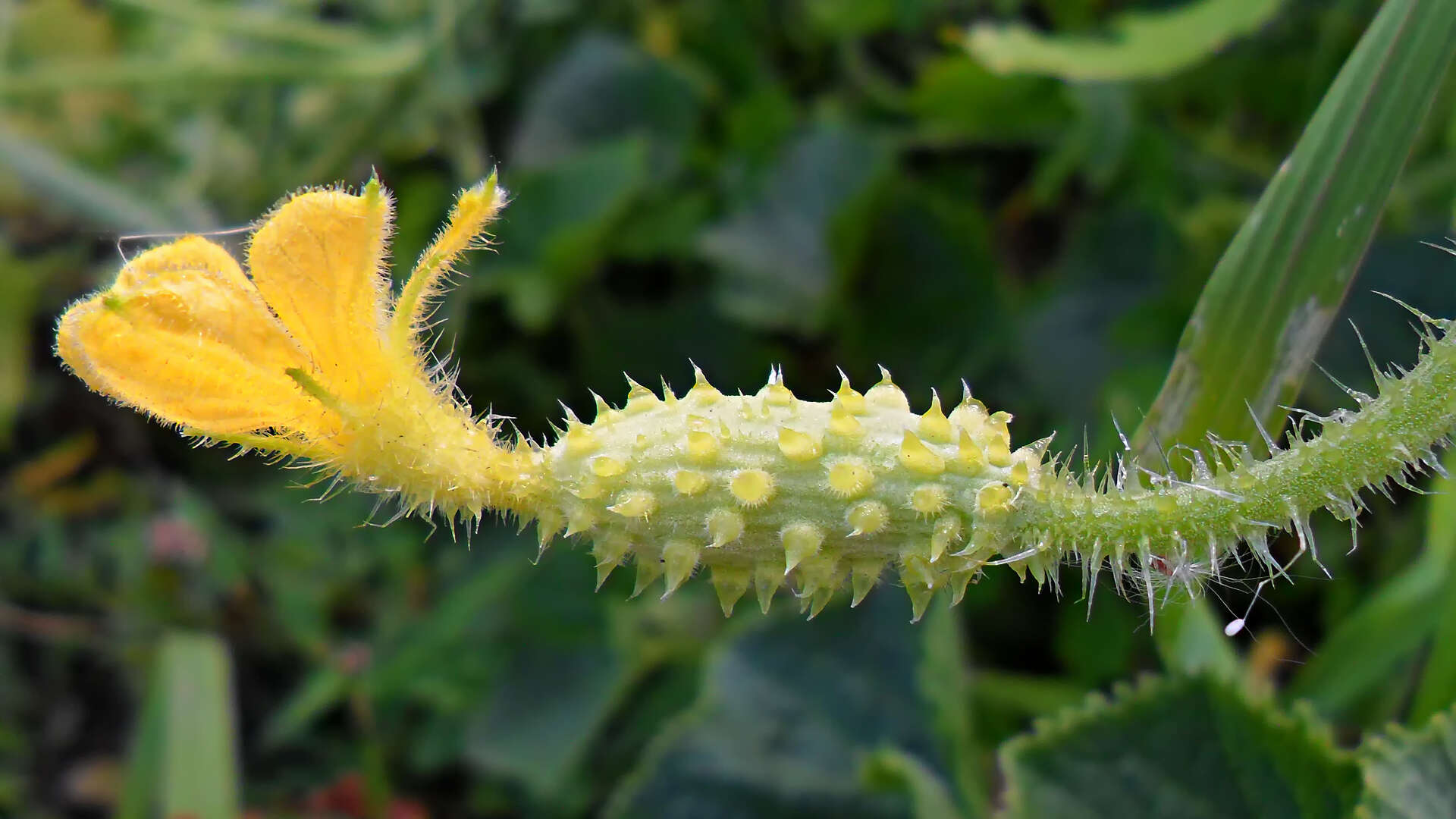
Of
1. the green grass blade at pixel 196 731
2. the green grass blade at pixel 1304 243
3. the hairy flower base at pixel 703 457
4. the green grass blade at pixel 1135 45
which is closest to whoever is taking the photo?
the hairy flower base at pixel 703 457

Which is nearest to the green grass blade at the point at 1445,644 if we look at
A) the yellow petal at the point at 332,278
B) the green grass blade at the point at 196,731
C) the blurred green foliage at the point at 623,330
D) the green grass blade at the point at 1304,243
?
the green grass blade at the point at 1304,243

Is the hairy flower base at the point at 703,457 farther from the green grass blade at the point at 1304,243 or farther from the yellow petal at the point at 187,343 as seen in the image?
the green grass blade at the point at 1304,243

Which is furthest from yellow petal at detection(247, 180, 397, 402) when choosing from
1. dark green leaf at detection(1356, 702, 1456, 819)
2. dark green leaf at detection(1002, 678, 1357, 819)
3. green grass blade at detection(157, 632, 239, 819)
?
green grass blade at detection(157, 632, 239, 819)

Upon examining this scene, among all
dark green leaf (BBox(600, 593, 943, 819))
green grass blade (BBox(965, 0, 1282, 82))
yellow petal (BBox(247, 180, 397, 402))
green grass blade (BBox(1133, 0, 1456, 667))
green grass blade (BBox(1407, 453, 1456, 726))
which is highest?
yellow petal (BBox(247, 180, 397, 402))

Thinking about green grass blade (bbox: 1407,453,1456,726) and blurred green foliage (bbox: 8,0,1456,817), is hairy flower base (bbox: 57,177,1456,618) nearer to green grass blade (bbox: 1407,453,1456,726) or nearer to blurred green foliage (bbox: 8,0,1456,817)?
green grass blade (bbox: 1407,453,1456,726)

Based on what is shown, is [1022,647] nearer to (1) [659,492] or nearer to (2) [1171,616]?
(2) [1171,616]
